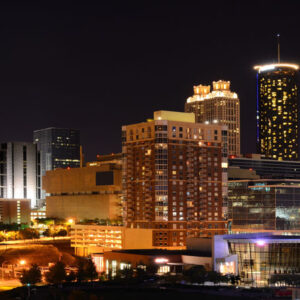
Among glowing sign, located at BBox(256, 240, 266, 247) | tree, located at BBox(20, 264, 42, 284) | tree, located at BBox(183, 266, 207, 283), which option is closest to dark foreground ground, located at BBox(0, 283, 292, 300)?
tree, located at BBox(183, 266, 207, 283)

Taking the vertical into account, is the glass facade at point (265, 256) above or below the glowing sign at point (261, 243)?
below

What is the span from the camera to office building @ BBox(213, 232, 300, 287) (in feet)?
554

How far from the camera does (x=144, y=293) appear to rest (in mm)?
141500

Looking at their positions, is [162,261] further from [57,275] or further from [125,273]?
[57,275]

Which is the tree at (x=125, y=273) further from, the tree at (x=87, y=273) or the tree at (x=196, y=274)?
the tree at (x=196, y=274)

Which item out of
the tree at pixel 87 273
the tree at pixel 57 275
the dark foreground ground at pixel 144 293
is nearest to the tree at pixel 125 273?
the tree at pixel 87 273

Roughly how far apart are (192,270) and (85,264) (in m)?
34.0

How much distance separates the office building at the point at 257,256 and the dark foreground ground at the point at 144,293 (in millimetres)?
22382

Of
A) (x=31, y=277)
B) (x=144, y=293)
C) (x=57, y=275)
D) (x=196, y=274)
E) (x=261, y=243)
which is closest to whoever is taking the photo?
(x=144, y=293)

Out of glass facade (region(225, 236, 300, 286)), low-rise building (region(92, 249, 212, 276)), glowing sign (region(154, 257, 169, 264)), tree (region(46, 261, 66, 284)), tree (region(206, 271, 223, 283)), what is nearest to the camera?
tree (region(206, 271, 223, 283))

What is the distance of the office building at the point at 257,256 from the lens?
16888cm

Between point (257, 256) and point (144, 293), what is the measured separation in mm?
37899

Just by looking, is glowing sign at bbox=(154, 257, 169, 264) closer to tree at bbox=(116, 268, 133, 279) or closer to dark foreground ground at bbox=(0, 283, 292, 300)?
tree at bbox=(116, 268, 133, 279)

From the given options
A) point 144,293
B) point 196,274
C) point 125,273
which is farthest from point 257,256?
point 144,293
